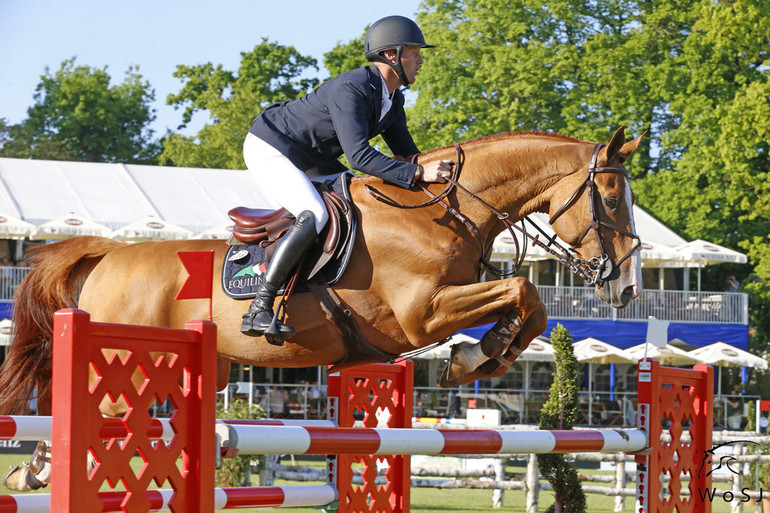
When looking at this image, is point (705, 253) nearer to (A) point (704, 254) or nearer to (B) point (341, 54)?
(A) point (704, 254)

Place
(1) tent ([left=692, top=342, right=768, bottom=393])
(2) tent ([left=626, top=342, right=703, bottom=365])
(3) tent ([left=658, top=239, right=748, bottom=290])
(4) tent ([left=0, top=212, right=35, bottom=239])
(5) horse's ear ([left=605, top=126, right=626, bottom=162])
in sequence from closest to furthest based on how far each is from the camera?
(5) horse's ear ([left=605, top=126, right=626, bottom=162]) → (4) tent ([left=0, top=212, right=35, bottom=239]) → (2) tent ([left=626, top=342, right=703, bottom=365]) → (1) tent ([left=692, top=342, right=768, bottom=393]) → (3) tent ([left=658, top=239, right=748, bottom=290])

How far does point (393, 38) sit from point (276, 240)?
110cm

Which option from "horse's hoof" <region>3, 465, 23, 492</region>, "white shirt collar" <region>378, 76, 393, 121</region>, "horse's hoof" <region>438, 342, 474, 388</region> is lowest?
"horse's hoof" <region>3, 465, 23, 492</region>

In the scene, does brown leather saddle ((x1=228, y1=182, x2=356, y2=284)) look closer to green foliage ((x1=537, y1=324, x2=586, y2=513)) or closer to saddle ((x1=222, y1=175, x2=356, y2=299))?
saddle ((x1=222, y1=175, x2=356, y2=299))

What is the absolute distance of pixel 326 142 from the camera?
498 cm

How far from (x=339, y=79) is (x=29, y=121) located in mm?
45016

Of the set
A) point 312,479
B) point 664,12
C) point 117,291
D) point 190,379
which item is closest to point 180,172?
point 664,12

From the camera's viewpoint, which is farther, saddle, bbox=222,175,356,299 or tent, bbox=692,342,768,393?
tent, bbox=692,342,768,393

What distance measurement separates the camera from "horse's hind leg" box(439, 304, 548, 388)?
458 cm

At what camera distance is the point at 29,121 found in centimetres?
4672

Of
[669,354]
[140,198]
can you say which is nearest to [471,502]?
[669,354]

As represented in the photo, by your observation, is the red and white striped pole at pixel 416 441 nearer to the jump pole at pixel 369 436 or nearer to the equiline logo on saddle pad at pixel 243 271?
the jump pole at pixel 369 436

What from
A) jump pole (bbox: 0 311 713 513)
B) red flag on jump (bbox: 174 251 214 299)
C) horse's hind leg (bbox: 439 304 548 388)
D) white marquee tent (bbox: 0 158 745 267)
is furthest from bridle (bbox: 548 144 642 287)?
white marquee tent (bbox: 0 158 745 267)

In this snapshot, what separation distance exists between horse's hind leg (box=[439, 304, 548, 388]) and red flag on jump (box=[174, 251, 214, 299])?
1142 millimetres
